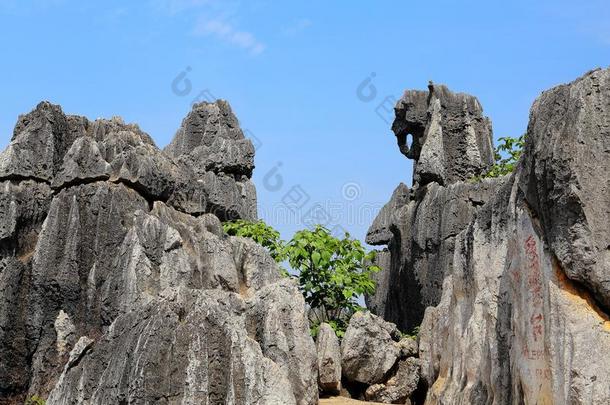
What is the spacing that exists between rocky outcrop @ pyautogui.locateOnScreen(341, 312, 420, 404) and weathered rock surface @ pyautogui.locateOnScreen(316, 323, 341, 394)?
10.6 inches

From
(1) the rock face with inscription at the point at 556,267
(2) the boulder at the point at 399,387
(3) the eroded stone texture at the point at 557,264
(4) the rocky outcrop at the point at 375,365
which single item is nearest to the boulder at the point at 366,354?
(4) the rocky outcrop at the point at 375,365

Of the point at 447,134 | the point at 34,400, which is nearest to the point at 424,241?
the point at 447,134

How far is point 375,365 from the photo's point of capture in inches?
A: 491

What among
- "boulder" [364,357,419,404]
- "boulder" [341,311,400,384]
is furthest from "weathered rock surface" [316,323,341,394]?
"boulder" [364,357,419,404]

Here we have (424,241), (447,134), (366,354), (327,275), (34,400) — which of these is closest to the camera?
(34,400)

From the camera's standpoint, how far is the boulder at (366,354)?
1245 cm

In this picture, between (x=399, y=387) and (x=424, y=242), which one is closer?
(x=399, y=387)

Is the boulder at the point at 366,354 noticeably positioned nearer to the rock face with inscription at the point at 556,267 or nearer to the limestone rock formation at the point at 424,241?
the rock face with inscription at the point at 556,267

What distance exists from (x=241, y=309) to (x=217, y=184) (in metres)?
10.3

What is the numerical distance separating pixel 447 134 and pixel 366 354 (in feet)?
23.5

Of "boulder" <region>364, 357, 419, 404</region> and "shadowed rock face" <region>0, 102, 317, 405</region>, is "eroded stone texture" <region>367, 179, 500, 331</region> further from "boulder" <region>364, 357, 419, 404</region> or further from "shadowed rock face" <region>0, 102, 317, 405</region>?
"shadowed rock face" <region>0, 102, 317, 405</region>

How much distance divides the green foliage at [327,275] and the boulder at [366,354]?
2.11 meters

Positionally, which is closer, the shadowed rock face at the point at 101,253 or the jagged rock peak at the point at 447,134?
the shadowed rock face at the point at 101,253

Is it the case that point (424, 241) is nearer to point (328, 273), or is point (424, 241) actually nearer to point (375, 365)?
point (328, 273)
